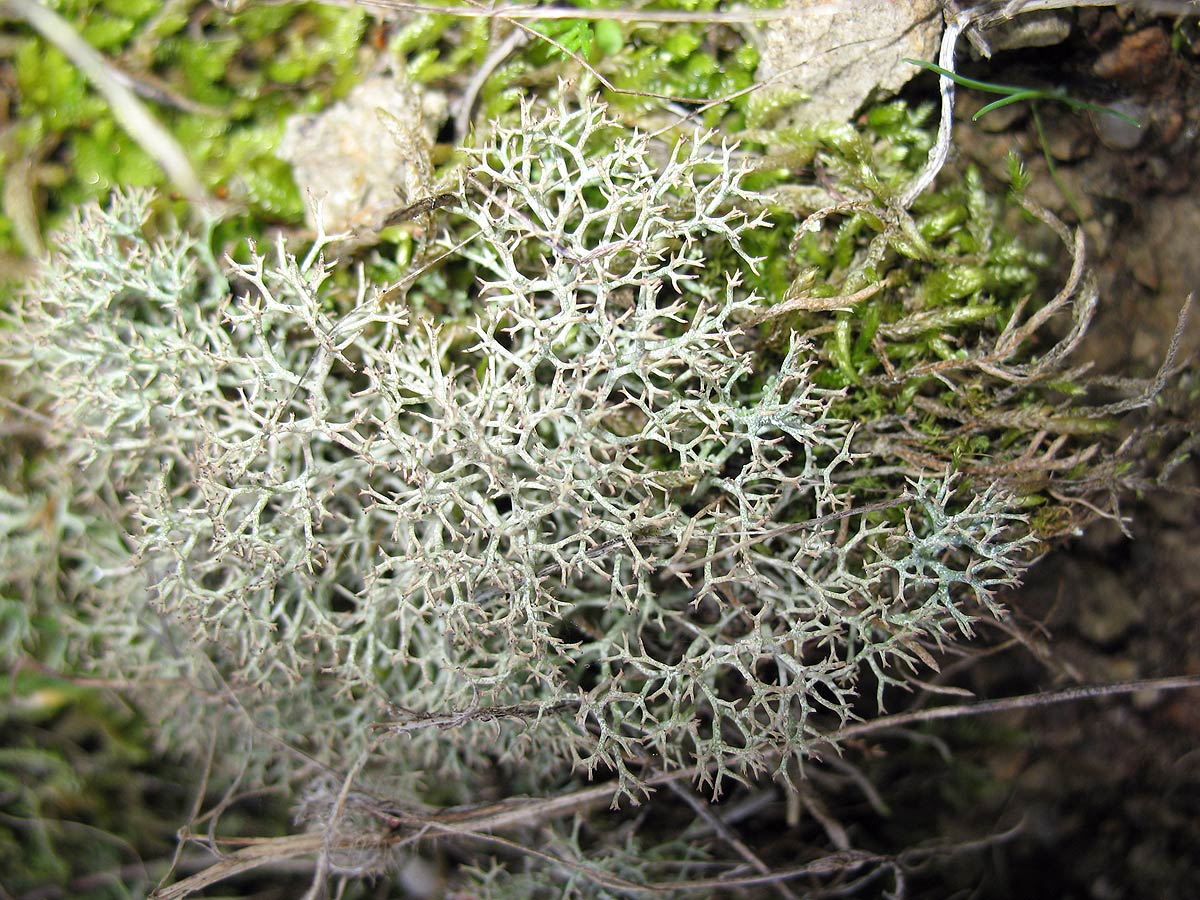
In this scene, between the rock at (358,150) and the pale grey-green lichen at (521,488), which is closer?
the pale grey-green lichen at (521,488)

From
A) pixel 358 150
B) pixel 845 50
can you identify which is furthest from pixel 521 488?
pixel 845 50

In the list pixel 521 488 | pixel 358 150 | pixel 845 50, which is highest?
pixel 358 150

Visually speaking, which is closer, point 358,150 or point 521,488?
point 521,488

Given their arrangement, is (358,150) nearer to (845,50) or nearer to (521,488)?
(521,488)

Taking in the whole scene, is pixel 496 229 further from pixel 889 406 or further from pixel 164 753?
pixel 164 753

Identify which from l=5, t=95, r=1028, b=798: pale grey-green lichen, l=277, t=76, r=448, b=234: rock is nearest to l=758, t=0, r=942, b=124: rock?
l=5, t=95, r=1028, b=798: pale grey-green lichen

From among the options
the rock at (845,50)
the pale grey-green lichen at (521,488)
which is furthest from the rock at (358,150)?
the rock at (845,50)

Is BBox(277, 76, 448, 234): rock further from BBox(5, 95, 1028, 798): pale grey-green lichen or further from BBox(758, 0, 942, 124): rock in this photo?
BBox(758, 0, 942, 124): rock

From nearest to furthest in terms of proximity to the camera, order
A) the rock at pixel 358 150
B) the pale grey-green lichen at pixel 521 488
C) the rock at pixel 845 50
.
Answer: the pale grey-green lichen at pixel 521 488
the rock at pixel 845 50
the rock at pixel 358 150

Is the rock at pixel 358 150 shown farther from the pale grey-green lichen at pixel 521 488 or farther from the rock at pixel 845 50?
the rock at pixel 845 50
